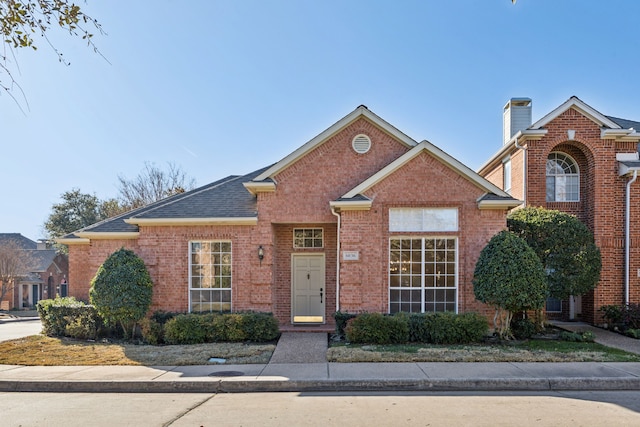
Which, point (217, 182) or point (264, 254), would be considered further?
point (217, 182)

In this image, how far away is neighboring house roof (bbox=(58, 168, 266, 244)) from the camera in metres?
12.1

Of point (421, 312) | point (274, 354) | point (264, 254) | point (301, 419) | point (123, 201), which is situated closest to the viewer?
point (301, 419)

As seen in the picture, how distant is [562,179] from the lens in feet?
46.4

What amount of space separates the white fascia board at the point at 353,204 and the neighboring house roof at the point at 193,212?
104 inches

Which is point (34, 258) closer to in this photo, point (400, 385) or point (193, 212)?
point (193, 212)

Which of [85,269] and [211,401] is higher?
[85,269]

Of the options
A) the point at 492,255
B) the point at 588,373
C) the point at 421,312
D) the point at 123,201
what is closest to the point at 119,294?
the point at 421,312

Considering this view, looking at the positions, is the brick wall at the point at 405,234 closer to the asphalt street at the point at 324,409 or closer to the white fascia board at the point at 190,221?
the white fascia board at the point at 190,221

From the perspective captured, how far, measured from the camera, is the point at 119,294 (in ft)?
35.8

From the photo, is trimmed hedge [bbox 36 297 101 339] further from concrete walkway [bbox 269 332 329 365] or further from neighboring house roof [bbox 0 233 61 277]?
neighboring house roof [bbox 0 233 61 277]

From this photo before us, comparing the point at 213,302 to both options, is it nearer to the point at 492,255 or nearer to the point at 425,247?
the point at 425,247

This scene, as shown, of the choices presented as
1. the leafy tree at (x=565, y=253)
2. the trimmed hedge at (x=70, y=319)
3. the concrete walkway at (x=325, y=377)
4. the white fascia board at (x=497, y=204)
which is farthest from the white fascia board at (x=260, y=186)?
the leafy tree at (x=565, y=253)

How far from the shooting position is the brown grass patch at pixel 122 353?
8.62 m

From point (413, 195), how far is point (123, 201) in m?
33.2
